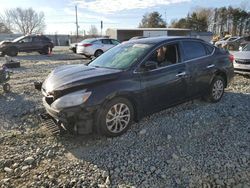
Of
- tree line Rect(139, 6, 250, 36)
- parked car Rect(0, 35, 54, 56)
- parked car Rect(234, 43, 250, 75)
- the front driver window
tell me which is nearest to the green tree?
tree line Rect(139, 6, 250, 36)

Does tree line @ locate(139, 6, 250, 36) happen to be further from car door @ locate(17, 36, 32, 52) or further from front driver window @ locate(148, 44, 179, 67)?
front driver window @ locate(148, 44, 179, 67)

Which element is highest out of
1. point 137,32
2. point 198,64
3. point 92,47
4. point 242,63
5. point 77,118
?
point 137,32

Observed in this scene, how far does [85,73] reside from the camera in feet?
14.3

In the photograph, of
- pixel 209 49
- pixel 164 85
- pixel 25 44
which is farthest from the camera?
pixel 25 44

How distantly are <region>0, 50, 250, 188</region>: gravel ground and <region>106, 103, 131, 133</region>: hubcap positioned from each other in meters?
0.18

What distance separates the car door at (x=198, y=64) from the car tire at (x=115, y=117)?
1.68 m

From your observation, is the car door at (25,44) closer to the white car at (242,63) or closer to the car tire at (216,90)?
the white car at (242,63)

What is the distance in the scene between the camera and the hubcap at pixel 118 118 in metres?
4.12

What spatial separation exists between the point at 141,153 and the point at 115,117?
2.46ft

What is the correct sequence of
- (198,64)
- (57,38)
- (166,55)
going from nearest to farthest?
(166,55), (198,64), (57,38)

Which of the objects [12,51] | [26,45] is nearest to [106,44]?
[26,45]

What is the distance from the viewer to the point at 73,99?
12.5 ft

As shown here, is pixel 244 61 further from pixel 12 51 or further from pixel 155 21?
pixel 155 21

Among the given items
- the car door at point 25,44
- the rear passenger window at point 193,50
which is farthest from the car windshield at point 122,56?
the car door at point 25,44
